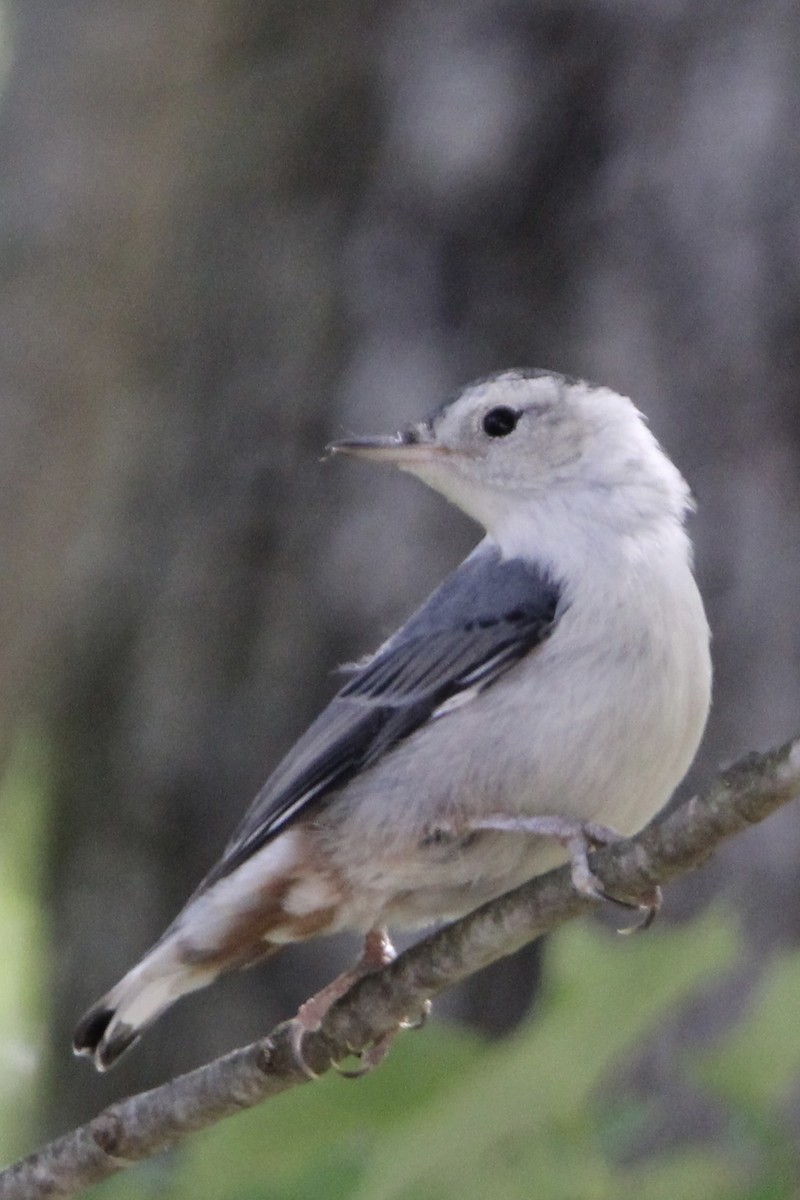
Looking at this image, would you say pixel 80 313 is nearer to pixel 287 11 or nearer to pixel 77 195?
pixel 77 195

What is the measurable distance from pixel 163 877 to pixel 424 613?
121cm

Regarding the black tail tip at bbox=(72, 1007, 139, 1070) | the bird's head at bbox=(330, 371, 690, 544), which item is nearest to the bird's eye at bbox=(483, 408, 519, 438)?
the bird's head at bbox=(330, 371, 690, 544)

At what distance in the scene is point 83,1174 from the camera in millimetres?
2184

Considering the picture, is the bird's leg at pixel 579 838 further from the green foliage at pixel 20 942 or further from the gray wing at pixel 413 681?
the green foliage at pixel 20 942

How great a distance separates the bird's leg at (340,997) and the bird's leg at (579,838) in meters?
0.25

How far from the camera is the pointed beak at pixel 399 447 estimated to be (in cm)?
281

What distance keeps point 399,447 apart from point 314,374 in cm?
103

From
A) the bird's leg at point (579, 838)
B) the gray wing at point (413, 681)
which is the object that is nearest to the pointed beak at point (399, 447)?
the gray wing at point (413, 681)

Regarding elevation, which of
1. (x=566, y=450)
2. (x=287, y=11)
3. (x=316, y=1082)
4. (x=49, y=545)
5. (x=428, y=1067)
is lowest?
(x=49, y=545)

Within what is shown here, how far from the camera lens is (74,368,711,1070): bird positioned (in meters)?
2.34

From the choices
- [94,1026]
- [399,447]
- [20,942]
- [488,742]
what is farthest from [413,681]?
[20,942]

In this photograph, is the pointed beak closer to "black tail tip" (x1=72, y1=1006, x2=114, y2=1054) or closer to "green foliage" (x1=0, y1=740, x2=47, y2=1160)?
"black tail tip" (x1=72, y1=1006, x2=114, y2=1054)

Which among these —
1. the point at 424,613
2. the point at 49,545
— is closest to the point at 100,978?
the point at 49,545

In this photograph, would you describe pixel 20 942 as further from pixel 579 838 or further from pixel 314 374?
pixel 579 838
